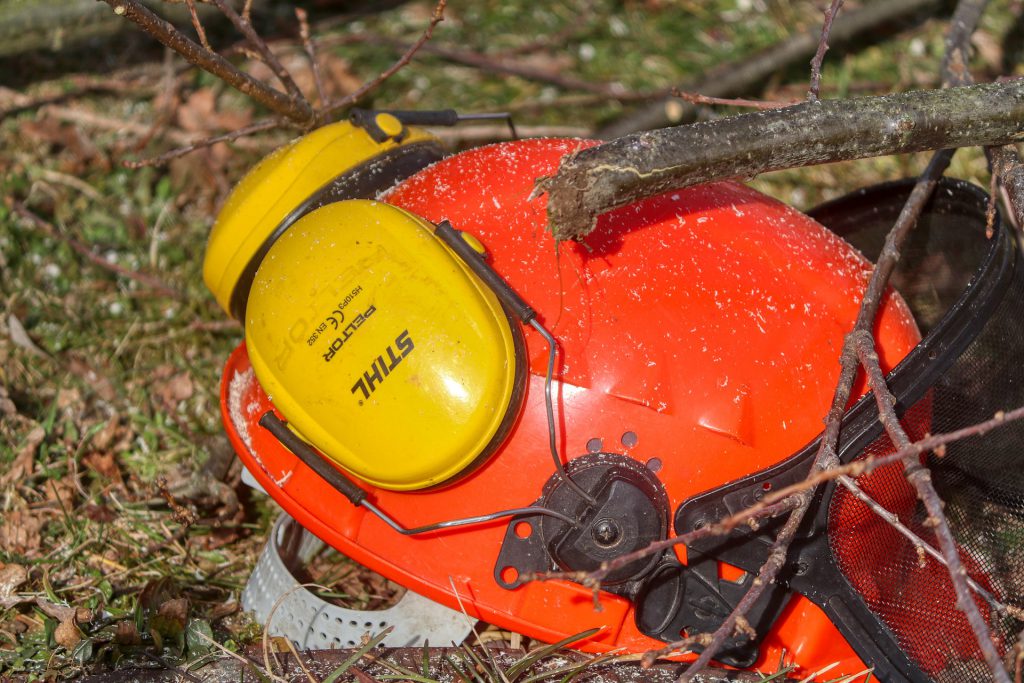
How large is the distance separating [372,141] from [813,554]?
1.20 meters

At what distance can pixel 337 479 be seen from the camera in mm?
1754

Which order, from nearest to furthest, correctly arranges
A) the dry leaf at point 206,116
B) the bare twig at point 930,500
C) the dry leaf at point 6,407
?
the bare twig at point 930,500
the dry leaf at point 6,407
the dry leaf at point 206,116

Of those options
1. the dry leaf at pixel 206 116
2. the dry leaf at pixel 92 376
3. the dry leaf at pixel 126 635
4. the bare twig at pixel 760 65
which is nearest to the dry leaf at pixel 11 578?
the dry leaf at pixel 126 635

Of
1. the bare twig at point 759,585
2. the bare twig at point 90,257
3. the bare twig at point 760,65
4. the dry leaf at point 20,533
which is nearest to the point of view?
the bare twig at point 759,585

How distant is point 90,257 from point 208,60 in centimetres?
101

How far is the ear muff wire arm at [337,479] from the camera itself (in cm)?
172

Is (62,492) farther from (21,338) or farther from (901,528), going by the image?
(901,528)

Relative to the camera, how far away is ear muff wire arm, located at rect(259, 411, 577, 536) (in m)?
1.72

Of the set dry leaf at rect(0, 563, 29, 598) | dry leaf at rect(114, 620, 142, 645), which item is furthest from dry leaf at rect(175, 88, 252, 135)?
dry leaf at rect(114, 620, 142, 645)

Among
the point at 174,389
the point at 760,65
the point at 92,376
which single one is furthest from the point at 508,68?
the point at 92,376

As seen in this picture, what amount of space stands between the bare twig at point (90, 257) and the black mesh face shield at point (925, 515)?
1.87 m

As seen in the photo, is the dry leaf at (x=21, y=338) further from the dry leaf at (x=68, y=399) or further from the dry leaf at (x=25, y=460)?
the dry leaf at (x=25, y=460)

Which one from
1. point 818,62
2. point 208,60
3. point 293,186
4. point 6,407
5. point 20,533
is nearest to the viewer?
point 293,186

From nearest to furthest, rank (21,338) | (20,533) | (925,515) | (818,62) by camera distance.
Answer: (925,515) → (818,62) → (20,533) → (21,338)
